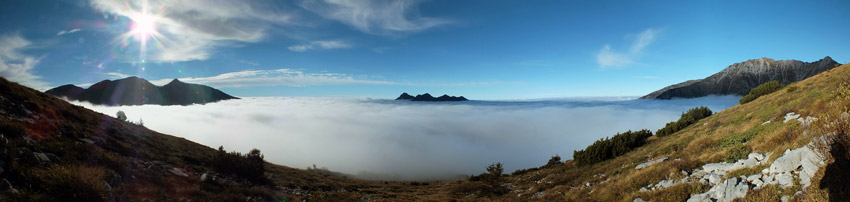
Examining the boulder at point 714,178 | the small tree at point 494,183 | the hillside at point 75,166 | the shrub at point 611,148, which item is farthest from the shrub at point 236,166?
the shrub at point 611,148

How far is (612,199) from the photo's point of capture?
1152cm

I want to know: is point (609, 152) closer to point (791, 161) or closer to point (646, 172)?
point (646, 172)

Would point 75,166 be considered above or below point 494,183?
above

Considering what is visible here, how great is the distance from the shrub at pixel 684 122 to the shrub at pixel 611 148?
1.79 m

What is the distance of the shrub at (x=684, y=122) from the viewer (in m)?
25.7

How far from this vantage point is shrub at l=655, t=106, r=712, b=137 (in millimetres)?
25666

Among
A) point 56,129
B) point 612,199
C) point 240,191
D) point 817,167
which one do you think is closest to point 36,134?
point 56,129

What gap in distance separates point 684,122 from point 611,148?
8.76m

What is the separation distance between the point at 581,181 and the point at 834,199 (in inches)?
542

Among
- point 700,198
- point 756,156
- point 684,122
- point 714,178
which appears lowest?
point 700,198

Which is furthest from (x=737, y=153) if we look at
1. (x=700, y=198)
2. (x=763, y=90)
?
(x=763, y=90)

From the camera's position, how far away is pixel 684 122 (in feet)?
87.2

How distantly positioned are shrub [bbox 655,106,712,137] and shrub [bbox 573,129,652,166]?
1788mm

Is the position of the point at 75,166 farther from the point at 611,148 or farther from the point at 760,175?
the point at 611,148
